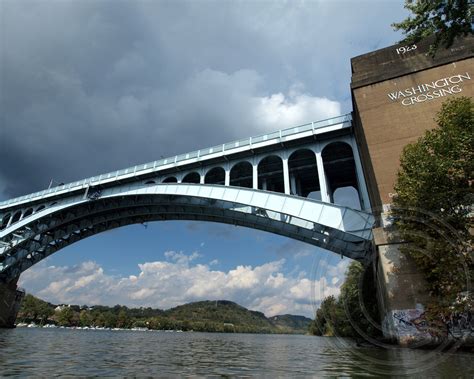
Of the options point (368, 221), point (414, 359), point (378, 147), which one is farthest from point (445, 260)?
point (378, 147)

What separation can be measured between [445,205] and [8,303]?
6230 cm

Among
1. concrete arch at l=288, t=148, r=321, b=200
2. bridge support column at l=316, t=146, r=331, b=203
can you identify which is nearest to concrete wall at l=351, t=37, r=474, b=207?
bridge support column at l=316, t=146, r=331, b=203

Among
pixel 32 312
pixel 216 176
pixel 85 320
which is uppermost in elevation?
pixel 216 176

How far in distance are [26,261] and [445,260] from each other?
5770 centimetres

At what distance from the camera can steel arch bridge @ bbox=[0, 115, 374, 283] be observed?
22344 millimetres

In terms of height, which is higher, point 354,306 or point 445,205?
point 445,205

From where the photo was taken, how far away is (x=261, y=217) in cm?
2594

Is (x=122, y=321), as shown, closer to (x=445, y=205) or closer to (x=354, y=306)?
(x=354, y=306)

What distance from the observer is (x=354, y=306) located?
90.2ft

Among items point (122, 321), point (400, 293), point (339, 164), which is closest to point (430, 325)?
point (400, 293)

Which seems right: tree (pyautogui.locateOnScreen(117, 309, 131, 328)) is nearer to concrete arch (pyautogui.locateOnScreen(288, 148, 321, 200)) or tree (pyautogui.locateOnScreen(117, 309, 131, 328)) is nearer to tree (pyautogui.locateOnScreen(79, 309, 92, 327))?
tree (pyautogui.locateOnScreen(79, 309, 92, 327))

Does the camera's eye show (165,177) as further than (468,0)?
Yes

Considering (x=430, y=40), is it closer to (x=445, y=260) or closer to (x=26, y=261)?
(x=445, y=260)

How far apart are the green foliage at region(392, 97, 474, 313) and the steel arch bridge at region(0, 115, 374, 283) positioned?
222 inches
